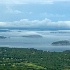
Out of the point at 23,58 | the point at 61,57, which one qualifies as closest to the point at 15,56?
the point at 23,58

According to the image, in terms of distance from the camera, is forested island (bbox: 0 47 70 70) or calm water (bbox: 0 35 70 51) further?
calm water (bbox: 0 35 70 51)

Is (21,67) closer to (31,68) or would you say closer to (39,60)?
(31,68)

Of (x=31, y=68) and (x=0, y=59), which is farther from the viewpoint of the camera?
(x=0, y=59)

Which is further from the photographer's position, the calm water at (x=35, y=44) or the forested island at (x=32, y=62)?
the calm water at (x=35, y=44)

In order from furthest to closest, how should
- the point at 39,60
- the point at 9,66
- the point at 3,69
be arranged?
the point at 39,60, the point at 9,66, the point at 3,69

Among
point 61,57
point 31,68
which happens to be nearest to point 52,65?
point 31,68

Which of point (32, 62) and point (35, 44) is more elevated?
point (35, 44)

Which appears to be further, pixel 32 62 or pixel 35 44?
pixel 35 44

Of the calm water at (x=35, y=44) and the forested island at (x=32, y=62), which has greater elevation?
the calm water at (x=35, y=44)

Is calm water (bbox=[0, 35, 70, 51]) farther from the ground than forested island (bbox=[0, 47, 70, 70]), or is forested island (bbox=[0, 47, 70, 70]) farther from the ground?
calm water (bbox=[0, 35, 70, 51])

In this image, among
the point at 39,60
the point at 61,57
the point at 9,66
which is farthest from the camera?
the point at 61,57
